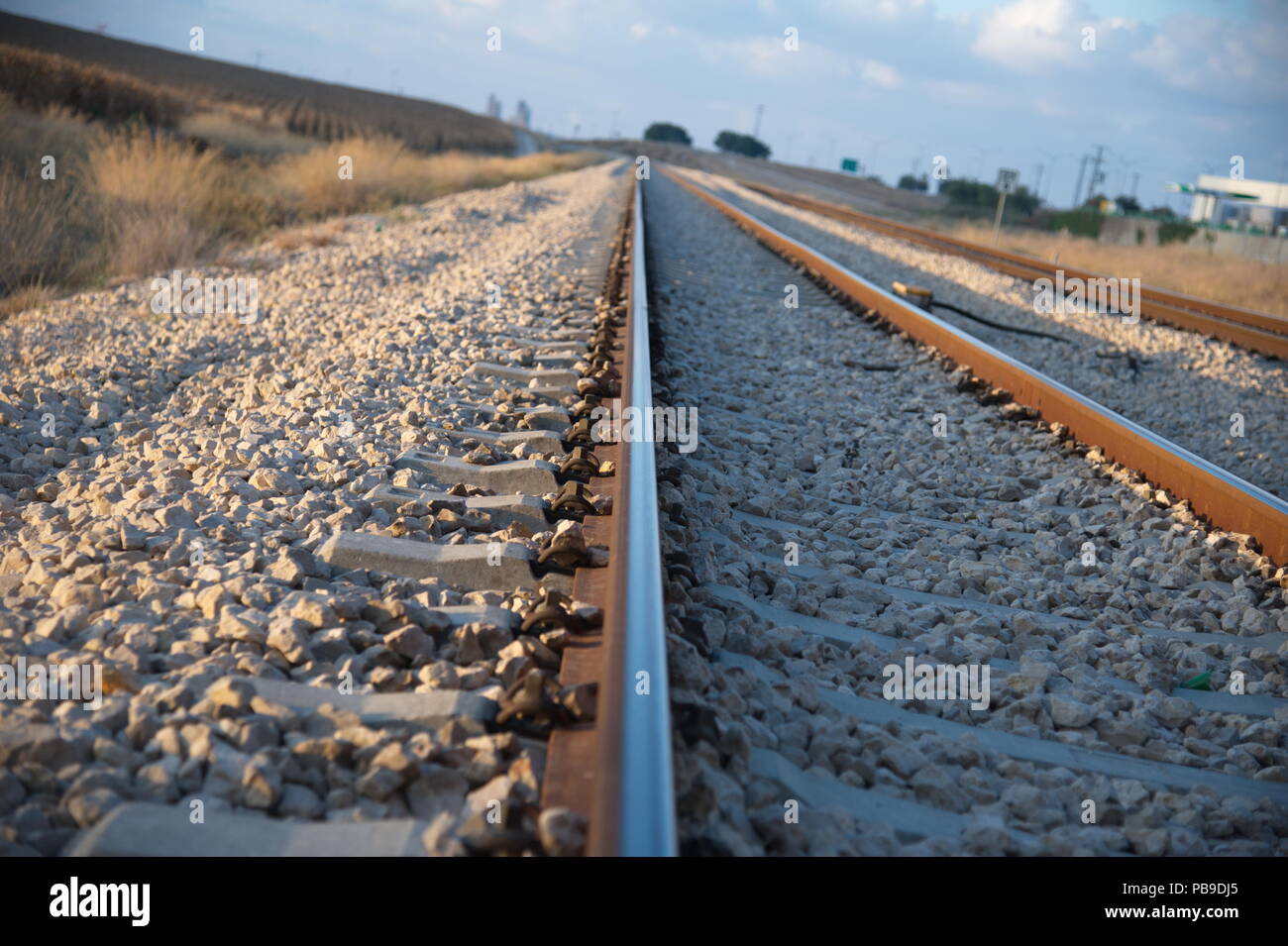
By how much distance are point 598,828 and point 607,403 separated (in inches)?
121

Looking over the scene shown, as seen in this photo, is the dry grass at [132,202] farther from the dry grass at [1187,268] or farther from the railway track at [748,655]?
the dry grass at [1187,268]

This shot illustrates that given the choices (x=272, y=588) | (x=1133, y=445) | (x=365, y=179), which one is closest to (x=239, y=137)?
(x=365, y=179)

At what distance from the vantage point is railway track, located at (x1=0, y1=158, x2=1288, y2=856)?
71.8 inches

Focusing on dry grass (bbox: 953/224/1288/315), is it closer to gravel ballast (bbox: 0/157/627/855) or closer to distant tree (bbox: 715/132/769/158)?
gravel ballast (bbox: 0/157/627/855)

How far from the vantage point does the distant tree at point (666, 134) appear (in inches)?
4941

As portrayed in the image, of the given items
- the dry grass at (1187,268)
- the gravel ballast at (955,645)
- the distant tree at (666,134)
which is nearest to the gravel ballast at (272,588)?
the gravel ballast at (955,645)

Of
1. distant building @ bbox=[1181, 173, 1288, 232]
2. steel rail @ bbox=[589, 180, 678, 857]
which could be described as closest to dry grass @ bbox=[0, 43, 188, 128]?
steel rail @ bbox=[589, 180, 678, 857]

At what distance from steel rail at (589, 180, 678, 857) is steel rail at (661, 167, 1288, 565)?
227 centimetres

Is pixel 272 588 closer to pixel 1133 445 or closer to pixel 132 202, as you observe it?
pixel 1133 445

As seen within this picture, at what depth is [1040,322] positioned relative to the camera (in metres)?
9.57

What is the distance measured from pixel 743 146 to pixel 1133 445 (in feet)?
428

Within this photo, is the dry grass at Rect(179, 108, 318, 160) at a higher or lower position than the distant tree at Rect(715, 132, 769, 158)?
lower

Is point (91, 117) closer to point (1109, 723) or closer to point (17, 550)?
point (17, 550)

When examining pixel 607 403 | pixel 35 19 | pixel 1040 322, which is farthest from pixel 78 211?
pixel 35 19
